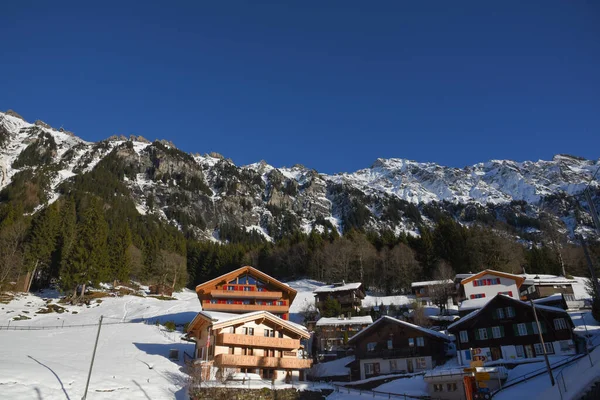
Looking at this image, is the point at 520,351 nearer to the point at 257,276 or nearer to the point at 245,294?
the point at 257,276

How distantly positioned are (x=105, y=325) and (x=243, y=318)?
1128 inches

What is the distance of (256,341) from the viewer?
1578 inches

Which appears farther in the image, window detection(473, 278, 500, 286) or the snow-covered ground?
window detection(473, 278, 500, 286)

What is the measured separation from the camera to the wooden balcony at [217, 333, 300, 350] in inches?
1515

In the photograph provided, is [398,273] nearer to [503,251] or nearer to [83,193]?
[503,251]

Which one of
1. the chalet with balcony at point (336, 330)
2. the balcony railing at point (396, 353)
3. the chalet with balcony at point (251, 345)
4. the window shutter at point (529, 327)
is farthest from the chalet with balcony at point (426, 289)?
the chalet with balcony at point (251, 345)

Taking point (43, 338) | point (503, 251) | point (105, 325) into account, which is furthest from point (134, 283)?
point (503, 251)

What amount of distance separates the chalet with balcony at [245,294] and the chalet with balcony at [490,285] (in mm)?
30118

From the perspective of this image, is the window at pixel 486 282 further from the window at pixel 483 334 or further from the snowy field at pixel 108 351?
the window at pixel 483 334

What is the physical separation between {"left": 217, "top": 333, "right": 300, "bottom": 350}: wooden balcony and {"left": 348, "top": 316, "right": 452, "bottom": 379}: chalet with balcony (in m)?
8.83

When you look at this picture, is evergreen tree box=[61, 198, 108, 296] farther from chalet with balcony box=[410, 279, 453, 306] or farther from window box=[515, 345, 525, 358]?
window box=[515, 345, 525, 358]

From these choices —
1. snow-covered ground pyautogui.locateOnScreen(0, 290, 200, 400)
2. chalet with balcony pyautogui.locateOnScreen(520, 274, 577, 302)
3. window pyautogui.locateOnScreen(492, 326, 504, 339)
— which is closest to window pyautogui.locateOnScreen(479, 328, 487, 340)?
window pyautogui.locateOnScreen(492, 326, 504, 339)

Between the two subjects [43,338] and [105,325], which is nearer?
[43,338]

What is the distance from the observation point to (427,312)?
65312 millimetres
